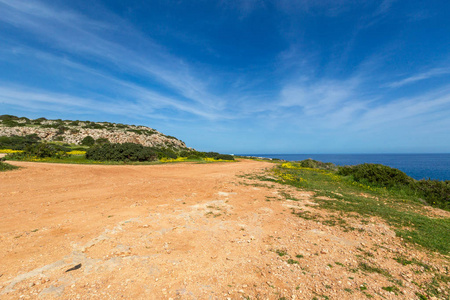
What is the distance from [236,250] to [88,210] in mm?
6278

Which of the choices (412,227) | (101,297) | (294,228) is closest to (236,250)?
(294,228)

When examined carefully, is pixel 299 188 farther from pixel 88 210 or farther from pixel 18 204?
pixel 18 204

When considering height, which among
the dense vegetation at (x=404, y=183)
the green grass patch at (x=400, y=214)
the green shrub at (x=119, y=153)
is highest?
the green shrub at (x=119, y=153)

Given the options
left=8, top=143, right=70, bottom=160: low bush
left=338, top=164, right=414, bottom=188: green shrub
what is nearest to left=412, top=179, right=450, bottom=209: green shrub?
left=338, top=164, right=414, bottom=188: green shrub

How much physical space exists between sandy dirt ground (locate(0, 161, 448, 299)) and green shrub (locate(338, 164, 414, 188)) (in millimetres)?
9221

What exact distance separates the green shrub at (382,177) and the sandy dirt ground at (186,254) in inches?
363

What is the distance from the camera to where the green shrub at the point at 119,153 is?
84.5 ft

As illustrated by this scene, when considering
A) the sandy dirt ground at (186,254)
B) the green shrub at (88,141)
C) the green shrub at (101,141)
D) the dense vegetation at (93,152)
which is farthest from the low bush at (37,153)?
the sandy dirt ground at (186,254)

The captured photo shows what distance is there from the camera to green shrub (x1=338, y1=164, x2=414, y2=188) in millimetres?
13414

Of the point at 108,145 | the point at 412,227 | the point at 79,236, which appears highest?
the point at 108,145

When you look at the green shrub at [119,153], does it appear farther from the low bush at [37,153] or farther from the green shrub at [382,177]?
the green shrub at [382,177]

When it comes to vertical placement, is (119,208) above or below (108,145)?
below

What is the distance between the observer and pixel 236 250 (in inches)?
188

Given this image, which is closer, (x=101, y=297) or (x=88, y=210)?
(x=101, y=297)
